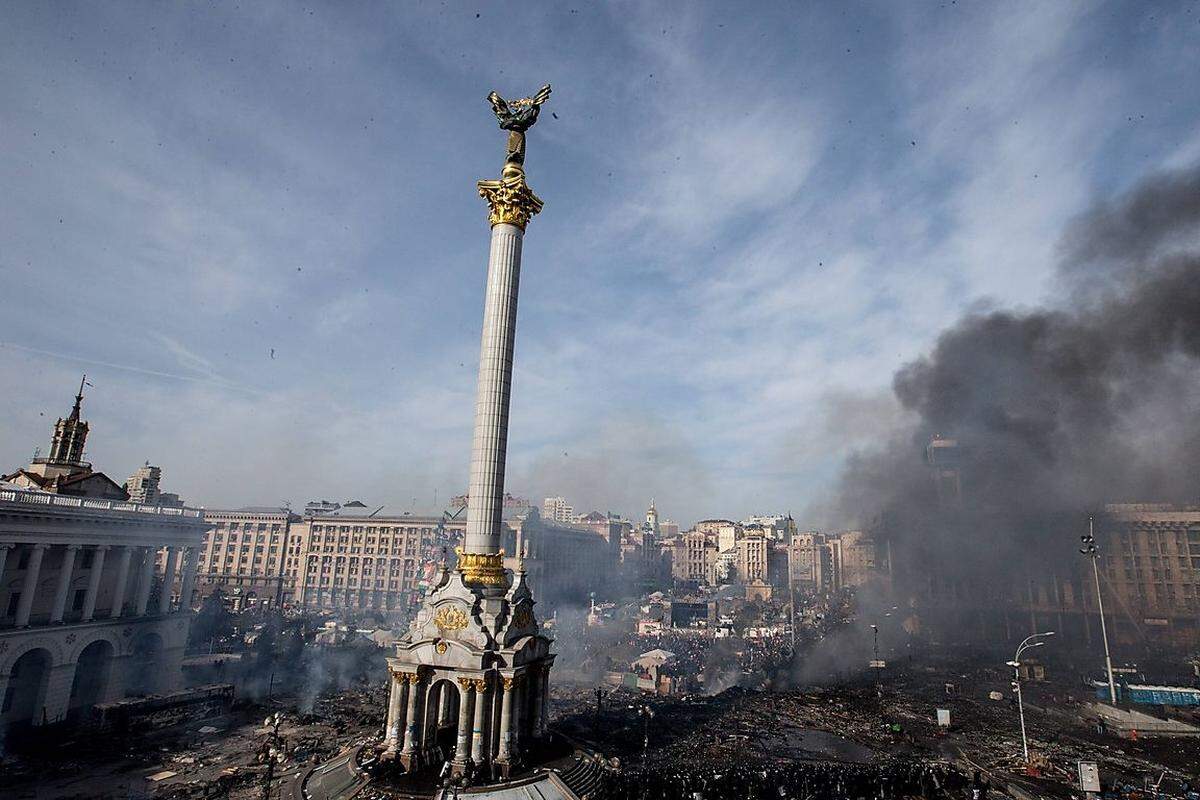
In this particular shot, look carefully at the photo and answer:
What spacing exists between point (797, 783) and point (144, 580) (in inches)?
1893

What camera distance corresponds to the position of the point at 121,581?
47.7 meters

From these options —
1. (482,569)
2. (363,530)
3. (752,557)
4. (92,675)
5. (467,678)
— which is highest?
(363,530)

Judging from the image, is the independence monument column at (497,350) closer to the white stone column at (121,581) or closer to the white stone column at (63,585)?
the white stone column at (63,585)

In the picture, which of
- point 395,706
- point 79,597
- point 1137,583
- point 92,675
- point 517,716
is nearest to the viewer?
point 517,716

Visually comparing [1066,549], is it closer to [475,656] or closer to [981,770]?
[981,770]

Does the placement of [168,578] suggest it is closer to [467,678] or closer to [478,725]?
[467,678]

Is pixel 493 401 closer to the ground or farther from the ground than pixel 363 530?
farther from the ground

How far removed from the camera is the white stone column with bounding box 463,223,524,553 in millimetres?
31344

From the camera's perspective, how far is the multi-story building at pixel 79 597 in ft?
131

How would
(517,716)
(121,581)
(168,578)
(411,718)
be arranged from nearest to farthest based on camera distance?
(411,718) < (517,716) < (121,581) < (168,578)

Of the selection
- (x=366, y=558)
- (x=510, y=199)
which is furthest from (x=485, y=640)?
(x=366, y=558)

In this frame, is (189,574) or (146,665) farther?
(189,574)

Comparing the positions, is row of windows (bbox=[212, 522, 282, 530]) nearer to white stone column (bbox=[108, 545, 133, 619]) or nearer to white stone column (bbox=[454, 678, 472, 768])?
white stone column (bbox=[108, 545, 133, 619])

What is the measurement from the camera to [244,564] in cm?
10444
